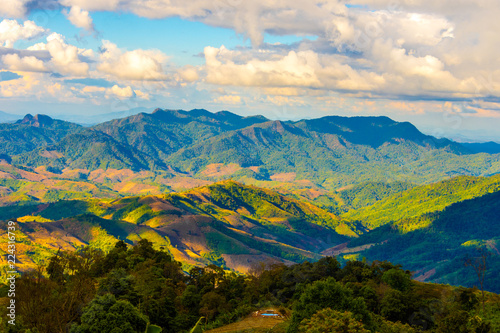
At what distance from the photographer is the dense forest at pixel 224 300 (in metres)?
45.9

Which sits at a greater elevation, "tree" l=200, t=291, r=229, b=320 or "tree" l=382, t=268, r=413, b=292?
"tree" l=382, t=268, r=413, b=292

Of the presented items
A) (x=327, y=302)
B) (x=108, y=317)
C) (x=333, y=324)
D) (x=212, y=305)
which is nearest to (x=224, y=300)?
(x=212, y=305)

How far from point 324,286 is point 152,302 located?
97.1ft

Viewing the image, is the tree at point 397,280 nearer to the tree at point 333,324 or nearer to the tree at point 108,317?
the tree at point 333,324

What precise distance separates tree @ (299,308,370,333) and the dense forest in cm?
9

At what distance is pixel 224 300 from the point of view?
87.4 m

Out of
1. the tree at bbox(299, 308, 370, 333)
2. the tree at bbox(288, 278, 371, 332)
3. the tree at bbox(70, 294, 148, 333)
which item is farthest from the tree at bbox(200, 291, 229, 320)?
the tree at bbox(299, 308, 370, 333)

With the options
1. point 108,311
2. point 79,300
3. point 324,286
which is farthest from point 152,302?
point 324,286

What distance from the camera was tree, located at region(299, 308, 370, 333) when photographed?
39.2 meters

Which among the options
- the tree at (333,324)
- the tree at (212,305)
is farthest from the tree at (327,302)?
the tree at (212,305)

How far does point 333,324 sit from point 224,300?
168 ft

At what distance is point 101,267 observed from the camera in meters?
98.9

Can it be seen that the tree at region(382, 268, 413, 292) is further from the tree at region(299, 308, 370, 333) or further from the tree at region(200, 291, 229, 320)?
the tree at region(299, 308, 370, 333)

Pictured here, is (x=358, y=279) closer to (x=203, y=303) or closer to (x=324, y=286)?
(x=203, y=303)
